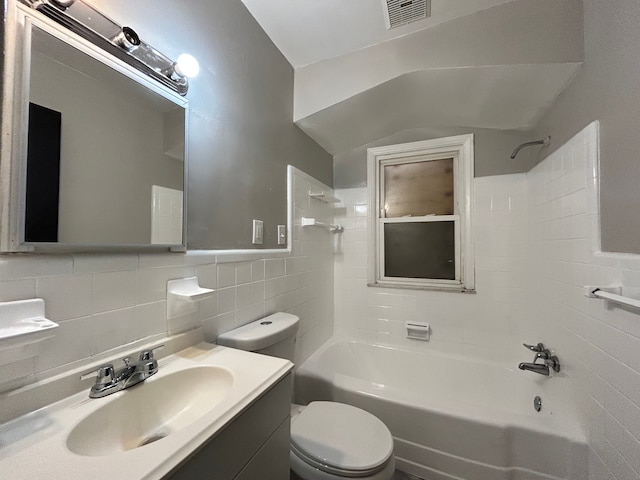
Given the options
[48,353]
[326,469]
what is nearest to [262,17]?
[48,353]

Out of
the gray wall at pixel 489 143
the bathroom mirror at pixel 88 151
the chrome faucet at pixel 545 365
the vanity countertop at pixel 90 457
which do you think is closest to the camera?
the vanity countertop at pixel 90 457

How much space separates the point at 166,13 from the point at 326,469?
6.08ft

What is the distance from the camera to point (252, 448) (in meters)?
0.67

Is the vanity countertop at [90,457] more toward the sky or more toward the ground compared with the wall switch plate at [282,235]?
more toward the ground

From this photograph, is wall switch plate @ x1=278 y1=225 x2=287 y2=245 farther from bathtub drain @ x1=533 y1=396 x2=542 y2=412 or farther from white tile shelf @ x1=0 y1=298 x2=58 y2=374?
bathtub drain @ x1=533 y1=396 x2=542 y2=412

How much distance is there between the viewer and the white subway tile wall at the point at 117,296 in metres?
0.61

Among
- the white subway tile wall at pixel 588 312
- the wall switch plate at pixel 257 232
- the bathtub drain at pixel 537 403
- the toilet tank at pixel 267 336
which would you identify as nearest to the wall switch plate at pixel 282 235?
the wall switch plate at pixel 257 232

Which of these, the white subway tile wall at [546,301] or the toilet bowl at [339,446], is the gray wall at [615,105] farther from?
the toilet bowl at [339,446]

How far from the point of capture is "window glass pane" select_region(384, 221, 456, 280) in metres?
2.18

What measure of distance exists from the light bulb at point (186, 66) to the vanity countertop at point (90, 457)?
3.49 feet

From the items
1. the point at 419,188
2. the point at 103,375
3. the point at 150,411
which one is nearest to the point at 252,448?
the point at 150,411

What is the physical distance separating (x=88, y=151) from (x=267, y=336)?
0.92 meters

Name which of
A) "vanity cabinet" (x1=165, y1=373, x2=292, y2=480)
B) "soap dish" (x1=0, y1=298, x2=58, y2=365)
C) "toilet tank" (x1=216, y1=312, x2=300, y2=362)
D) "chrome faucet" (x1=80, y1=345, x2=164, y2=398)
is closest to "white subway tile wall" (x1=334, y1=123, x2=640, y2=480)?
"toilet tank" (x1=216, y1=312, x2=300, y2=362)

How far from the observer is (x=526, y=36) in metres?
1.31
